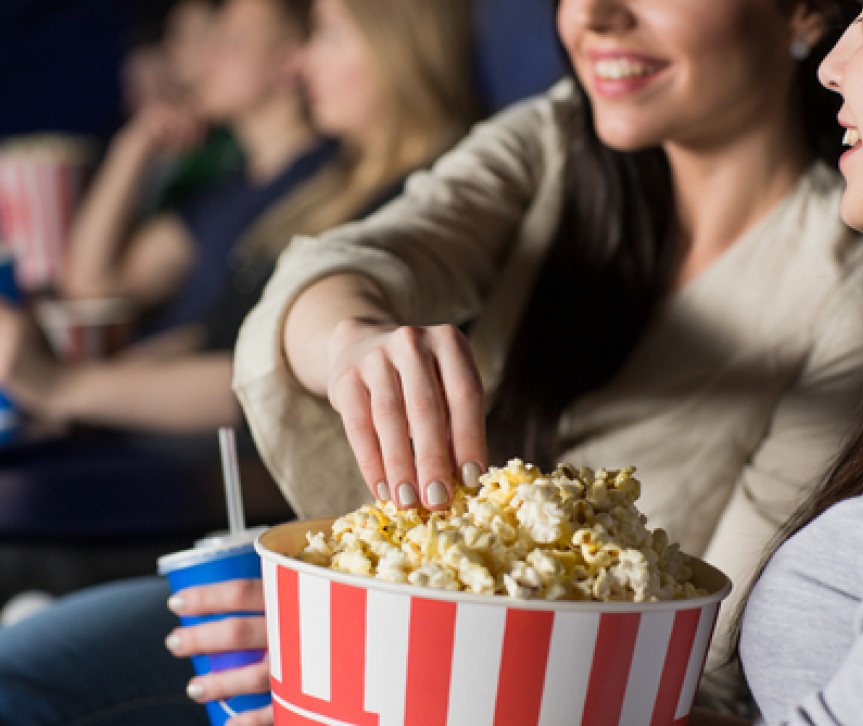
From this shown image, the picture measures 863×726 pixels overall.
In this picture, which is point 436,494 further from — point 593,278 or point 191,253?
point 191,253

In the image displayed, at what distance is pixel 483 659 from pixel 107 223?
279 cm

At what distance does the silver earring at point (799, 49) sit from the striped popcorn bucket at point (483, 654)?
66cm

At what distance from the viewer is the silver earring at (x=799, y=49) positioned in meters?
1.08

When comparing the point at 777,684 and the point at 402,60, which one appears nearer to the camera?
the point at 777,684

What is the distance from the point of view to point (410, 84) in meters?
2.25

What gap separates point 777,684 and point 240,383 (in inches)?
20.5

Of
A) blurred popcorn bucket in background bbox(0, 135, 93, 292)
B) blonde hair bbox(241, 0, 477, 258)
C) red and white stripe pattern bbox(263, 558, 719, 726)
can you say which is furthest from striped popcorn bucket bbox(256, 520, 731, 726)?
blurred popcorn bucket in background bbox(0, 135, 93, 292)

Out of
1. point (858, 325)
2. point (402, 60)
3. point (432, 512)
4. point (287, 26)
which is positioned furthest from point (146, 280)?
point (432, 512)

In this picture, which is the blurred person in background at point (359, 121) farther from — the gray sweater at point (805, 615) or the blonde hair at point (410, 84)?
the gray sweater at point (805, 615)

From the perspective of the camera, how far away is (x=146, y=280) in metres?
3.11

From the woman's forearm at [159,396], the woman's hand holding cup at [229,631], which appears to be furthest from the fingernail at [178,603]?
the woman's forearm at [159,396]

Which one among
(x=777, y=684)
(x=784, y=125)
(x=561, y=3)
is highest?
(x=561, y=3)

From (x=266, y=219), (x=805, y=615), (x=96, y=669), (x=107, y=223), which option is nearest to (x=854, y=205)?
(x=805, y=615)

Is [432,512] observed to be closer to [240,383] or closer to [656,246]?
[240,383]
